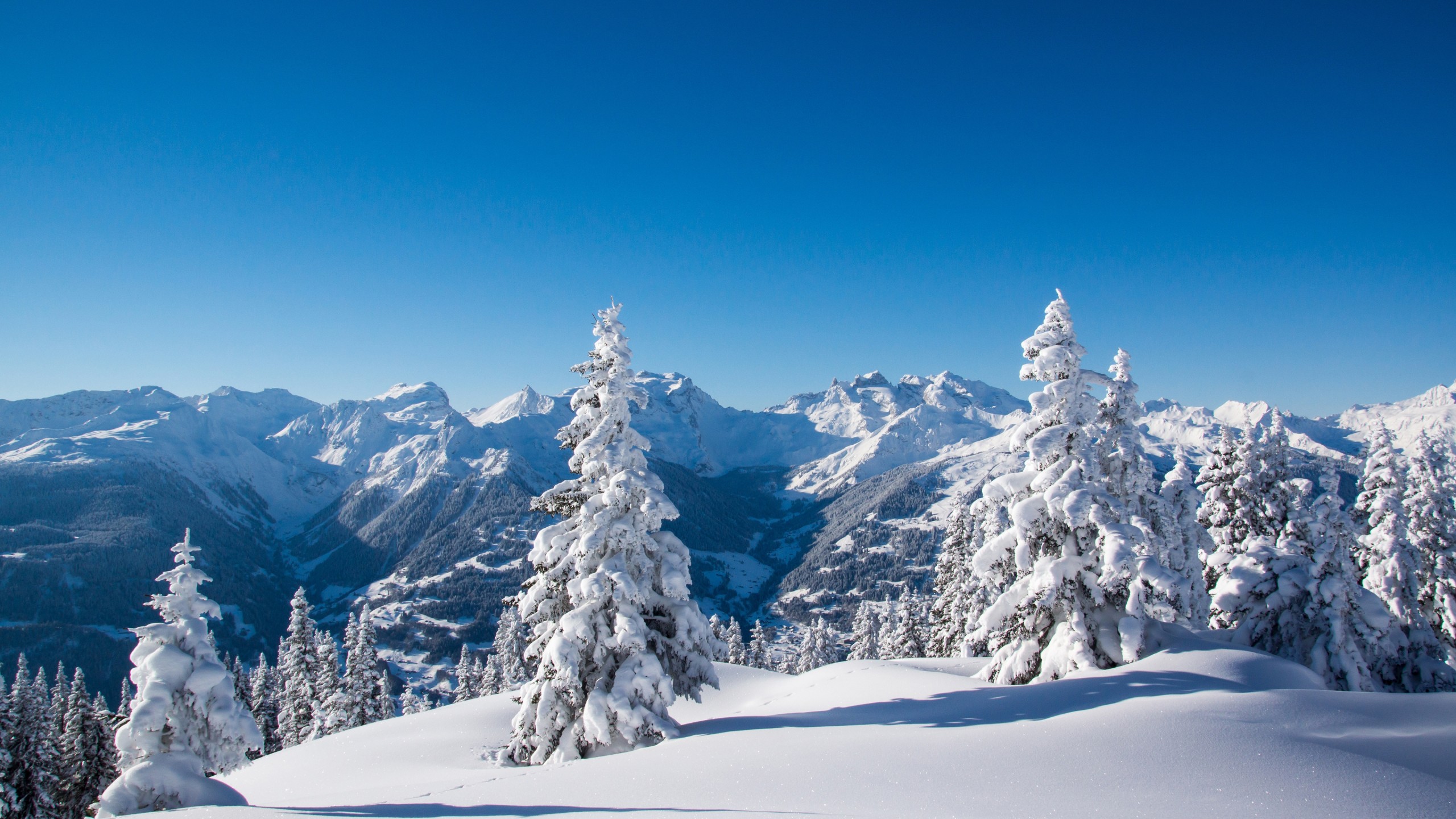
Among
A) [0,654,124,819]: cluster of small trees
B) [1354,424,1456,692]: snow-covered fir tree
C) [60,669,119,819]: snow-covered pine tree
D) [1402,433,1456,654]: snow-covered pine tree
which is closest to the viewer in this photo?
[1354,424,1456,692]: snow-covered fir tree

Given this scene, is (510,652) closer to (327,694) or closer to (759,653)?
(327,694)

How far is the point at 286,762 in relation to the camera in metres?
21.1

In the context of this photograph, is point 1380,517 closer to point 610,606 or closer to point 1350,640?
point 1350,640

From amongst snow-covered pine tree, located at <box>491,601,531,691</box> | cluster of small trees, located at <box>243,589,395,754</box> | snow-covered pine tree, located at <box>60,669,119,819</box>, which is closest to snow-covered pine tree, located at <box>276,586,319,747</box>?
cluster of small trees, located at <box>243,589,395,754</box>

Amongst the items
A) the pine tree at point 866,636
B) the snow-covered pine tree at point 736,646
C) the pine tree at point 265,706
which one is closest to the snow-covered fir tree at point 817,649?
the pine tree at point 866,636

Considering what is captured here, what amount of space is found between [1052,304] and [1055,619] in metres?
8.65

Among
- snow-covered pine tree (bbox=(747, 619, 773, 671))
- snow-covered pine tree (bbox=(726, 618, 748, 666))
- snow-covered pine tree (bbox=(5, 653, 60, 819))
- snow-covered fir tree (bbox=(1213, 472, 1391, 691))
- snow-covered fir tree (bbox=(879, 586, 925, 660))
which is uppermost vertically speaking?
snow-covered fir tree (bbox=(1213, 472, 1391, 691))

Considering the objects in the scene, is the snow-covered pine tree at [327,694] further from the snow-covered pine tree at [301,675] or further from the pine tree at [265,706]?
the pine tree at [265,706]

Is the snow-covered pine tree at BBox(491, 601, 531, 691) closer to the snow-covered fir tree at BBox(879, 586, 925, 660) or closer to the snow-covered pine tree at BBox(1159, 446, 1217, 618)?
the snow-covered fir tree at BBox(879, 586, 925, 660)

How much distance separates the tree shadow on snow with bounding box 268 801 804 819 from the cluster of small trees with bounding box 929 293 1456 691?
37.5 ft

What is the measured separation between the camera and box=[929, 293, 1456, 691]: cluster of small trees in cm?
1647

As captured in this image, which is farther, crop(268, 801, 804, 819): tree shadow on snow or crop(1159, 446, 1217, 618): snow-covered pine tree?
crop(1159, 446, 1217, 618): snow-covered pine tree

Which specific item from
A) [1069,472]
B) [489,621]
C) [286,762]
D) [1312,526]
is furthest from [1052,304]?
[489,621]

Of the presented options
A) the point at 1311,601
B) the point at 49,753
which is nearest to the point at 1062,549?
the point at 1311,601
